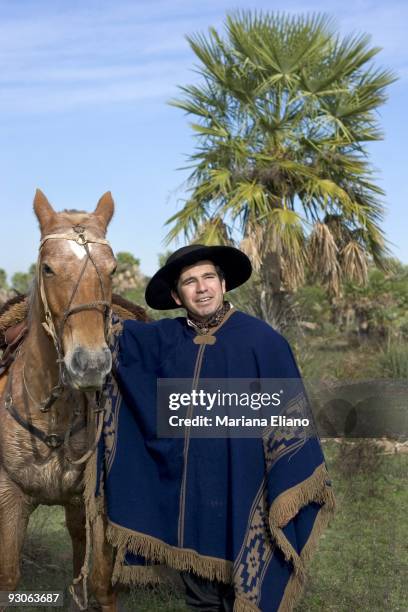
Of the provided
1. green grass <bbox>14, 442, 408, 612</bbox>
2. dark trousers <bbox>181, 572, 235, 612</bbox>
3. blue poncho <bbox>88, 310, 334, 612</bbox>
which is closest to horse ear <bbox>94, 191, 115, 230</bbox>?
blue poncho <bbox>88, 310, 334, 612</bbox>

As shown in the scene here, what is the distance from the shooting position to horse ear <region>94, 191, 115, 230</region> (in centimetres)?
352

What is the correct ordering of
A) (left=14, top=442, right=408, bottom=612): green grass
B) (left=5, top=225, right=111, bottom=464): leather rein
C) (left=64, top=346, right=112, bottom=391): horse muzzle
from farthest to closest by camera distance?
(left=14, top=442, right=408, bottom=612): green grass, (left=5, top=225, right=111, bottom=464): leather rein, (left=64, top=346, right=112, bottom=391): horse muzzle

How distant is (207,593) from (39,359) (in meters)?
1.35

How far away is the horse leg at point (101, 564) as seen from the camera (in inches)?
144

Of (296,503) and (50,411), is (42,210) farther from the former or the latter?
(296,503)

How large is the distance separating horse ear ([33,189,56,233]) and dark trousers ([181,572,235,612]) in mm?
1749

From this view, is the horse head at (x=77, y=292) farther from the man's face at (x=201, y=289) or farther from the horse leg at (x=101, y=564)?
the horse leg at (x=101, y=564)

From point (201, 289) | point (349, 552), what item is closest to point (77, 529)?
point (201, 289)

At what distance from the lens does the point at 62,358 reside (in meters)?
3.12

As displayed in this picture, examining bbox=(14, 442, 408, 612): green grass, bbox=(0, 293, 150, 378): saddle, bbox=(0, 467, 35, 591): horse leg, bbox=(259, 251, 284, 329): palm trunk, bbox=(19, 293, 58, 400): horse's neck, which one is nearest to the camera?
bbox=(19, 293, 58, 400): horse's neck

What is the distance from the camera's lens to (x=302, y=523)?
3.49 meters

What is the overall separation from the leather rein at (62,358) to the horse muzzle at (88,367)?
0.19 m

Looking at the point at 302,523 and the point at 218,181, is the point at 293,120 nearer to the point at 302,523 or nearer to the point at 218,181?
the point at 218,181

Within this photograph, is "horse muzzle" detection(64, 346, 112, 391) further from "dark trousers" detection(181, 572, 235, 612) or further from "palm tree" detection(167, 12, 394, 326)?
"palm tree" detection(167, 12, 394, 326)
